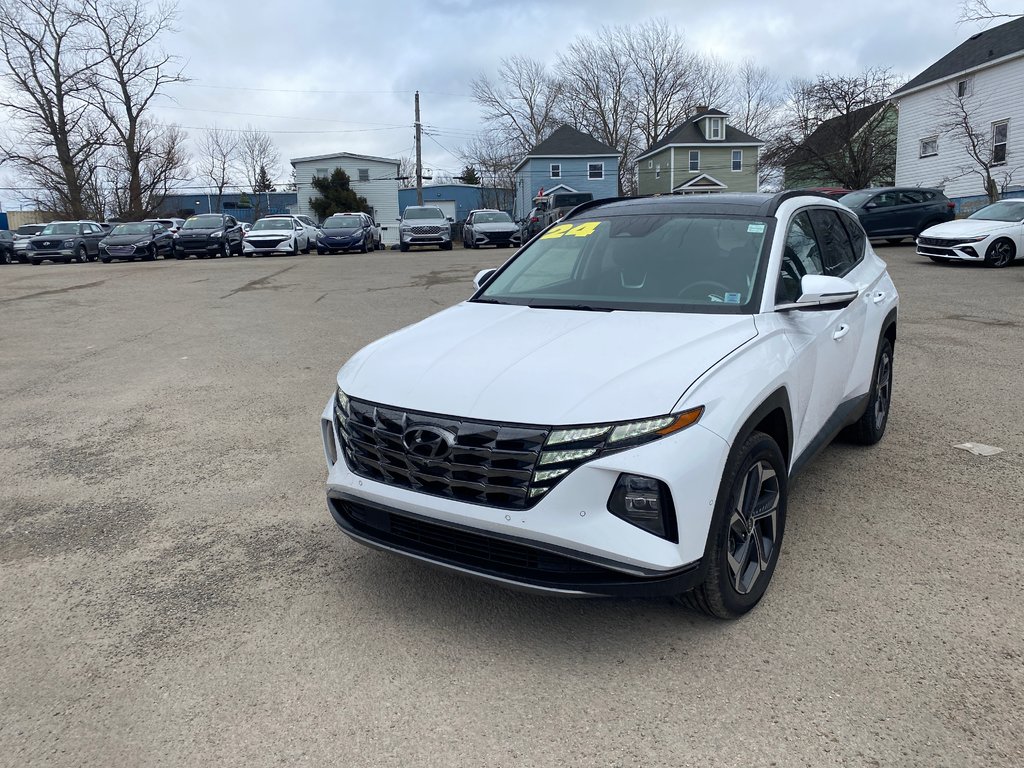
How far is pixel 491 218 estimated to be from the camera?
29203 millimetres

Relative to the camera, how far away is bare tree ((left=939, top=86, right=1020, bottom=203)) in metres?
28.6

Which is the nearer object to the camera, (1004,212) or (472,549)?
(472,549)

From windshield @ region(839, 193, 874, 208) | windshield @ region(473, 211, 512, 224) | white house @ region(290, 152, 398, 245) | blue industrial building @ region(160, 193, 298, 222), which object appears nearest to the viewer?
windshield @ region(839, 193, 874, 208)

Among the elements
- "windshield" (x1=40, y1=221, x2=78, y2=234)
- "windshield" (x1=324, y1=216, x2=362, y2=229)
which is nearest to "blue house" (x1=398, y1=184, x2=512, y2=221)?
"windshield" (x1=324, y1=216, x2=362, y2=229)

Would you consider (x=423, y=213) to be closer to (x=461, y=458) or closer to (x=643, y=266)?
(x=643, y=266)

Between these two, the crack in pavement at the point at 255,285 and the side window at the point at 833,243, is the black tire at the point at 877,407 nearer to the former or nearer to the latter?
the side window at the point at 833,243

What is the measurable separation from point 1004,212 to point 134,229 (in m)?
27.2

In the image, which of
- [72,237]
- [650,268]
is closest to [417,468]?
[650,268]

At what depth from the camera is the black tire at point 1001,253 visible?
51.7 ft

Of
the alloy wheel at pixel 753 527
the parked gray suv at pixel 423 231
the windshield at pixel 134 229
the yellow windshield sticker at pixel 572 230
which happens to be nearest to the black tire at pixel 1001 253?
the yellow windshield sticker at pixel 572 230

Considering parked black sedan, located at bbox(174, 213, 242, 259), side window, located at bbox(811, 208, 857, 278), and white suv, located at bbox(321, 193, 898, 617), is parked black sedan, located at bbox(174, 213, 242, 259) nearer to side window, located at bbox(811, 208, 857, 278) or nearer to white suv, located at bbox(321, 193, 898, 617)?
white suv, located at bbox(321, 193, 898, 617)

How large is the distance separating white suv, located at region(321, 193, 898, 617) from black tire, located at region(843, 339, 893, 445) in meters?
0.99

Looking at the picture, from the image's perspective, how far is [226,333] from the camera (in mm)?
10602

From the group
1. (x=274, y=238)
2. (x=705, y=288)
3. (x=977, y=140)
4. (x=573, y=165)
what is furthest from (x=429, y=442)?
(x=573, y=165)
